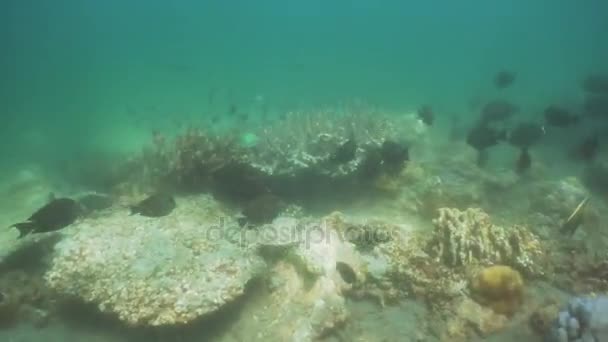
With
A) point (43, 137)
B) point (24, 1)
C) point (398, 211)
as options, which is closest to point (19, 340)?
point (398, 211)

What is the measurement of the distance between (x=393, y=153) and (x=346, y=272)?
340 centimetres

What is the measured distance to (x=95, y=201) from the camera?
973cm

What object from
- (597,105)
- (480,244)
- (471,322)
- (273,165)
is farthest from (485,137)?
(597,105)

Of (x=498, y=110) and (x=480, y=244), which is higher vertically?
(x=498, y=110)

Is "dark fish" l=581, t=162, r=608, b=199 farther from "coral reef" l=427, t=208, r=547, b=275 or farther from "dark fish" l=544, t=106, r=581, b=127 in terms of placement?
"coral reef" l=427, t=208, r=547, b=275

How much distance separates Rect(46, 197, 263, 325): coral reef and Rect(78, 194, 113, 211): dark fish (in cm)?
135

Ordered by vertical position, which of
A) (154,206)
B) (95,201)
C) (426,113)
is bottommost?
(154,206)

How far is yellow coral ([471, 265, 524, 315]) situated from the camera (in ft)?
19.7

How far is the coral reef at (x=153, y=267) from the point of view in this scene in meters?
6.24

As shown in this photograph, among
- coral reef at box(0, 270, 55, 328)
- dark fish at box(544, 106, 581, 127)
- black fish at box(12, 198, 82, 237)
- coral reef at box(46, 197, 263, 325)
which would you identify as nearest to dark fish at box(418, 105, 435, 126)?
dark fish at box(544, 106, 581, 127)

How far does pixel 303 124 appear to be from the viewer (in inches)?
468

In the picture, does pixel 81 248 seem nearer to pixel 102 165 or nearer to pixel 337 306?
pixel 337 306

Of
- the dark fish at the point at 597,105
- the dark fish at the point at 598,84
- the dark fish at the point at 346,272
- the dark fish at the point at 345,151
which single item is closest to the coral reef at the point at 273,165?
the dark fish at the point at 345,151

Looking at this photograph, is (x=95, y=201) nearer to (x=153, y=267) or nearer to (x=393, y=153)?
(x=153, y=267)
